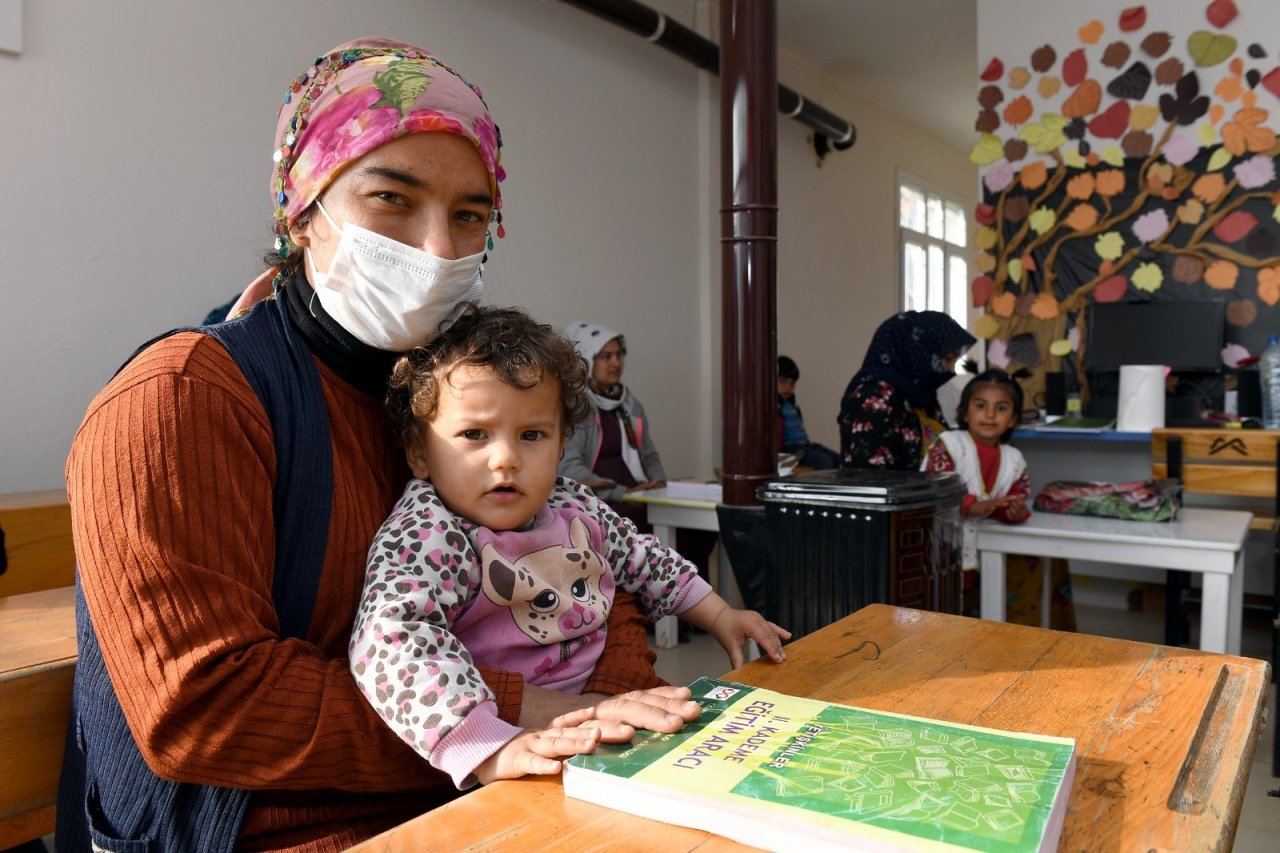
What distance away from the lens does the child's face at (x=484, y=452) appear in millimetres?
1096

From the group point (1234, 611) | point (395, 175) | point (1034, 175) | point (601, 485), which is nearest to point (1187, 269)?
→ point (1034, 175)

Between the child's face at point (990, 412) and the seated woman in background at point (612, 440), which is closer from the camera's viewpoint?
the child's face at point (990, 412)

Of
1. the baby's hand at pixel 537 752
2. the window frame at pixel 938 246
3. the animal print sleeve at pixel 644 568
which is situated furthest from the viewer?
the window frame at pixel 938 246

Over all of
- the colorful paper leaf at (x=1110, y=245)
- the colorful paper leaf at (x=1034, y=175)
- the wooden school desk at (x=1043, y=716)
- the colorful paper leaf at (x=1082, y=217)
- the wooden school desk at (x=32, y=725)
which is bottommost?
the wooden school desk at (x=32, y=725)

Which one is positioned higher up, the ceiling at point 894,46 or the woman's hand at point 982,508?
the ceiling at point 894,46

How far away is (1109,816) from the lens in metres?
0.73

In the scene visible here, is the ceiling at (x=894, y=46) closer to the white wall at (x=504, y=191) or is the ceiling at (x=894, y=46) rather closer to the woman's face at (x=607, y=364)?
the white wall at (x=504, y=191)

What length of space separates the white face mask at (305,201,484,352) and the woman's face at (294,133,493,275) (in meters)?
0.01

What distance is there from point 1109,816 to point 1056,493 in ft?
8.93

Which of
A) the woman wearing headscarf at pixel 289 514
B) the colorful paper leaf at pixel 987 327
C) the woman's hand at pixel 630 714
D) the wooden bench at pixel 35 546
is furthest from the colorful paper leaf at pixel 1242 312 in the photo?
the wooden bench at pixel 35 546

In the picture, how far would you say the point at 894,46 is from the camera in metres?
7.58

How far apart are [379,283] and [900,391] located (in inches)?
108

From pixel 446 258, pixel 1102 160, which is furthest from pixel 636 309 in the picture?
pixel 446 258

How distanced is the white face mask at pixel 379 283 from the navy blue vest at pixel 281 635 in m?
0.07
